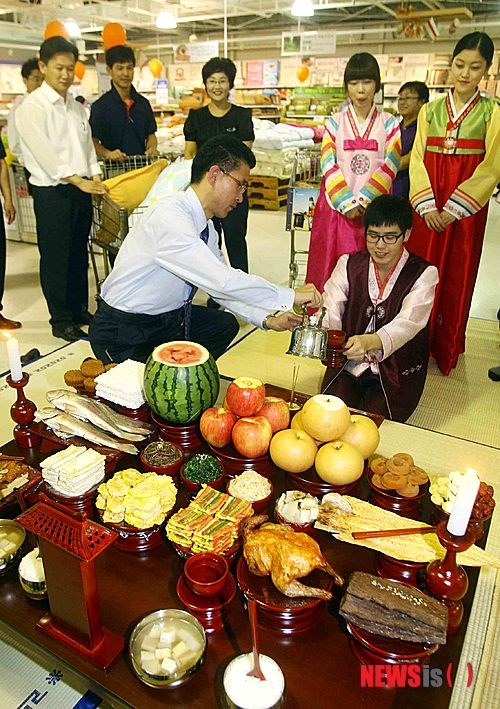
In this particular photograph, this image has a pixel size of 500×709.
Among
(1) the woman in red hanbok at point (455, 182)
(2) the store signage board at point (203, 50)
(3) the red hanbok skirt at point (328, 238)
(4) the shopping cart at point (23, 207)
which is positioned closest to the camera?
(1) the woman in red hanbok at point (455, 182)

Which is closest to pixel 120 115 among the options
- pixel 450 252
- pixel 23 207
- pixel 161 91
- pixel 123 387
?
pixel 23 207

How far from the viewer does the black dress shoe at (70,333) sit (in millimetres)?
3402

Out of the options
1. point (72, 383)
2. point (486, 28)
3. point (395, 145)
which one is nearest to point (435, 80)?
point (486, 28)

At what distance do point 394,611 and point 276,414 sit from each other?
67cm

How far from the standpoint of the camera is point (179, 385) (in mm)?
1564

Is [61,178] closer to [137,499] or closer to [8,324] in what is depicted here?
[8,324]

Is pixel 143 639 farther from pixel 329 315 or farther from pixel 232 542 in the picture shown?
pixel 329 315

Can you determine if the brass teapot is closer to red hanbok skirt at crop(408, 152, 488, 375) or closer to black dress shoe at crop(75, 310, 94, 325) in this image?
red hanbok skirt at crop(408, 152, 488, 375)

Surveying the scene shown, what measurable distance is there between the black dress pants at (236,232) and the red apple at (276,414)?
2.37 meters

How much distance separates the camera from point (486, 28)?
1086cm

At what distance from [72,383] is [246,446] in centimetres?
72

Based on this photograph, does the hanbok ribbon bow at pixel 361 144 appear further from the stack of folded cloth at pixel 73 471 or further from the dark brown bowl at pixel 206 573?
the dark brown bowl at pixel 206 573

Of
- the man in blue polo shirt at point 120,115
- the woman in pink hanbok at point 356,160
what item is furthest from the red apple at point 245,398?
the man in blue polo shirt at point 120,115

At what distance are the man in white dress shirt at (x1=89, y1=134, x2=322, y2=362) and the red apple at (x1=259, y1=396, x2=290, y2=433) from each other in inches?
17.9
